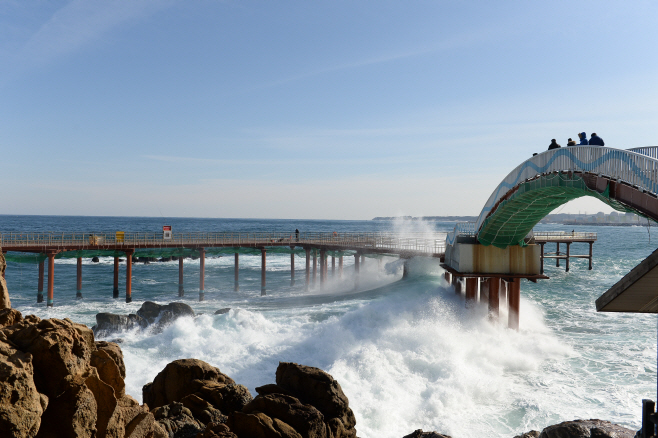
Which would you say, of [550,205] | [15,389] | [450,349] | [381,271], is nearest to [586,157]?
[550,205]

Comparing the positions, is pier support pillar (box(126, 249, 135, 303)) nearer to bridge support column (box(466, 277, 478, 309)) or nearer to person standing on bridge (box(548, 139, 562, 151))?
bridge support column (box(466, 277, 478, 309))

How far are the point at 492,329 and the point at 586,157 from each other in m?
12.8

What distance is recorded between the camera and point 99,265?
6359cm

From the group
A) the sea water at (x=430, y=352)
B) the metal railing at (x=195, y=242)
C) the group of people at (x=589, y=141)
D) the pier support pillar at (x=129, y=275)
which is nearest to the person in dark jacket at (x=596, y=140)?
the group of people at (x=589, y=141)

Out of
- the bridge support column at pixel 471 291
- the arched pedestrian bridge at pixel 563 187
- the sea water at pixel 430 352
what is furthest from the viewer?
the bridge support column at pixel 471 291

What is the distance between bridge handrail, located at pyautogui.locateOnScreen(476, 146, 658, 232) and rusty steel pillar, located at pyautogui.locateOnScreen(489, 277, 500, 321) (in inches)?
287

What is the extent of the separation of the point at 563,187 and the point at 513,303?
1181 centimetres

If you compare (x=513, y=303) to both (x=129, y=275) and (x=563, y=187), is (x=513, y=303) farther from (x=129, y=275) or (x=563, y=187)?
(x=129, y=275)

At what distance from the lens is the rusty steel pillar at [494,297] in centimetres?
2931

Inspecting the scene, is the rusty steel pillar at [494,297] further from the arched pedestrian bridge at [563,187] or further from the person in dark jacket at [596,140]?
the person in dark jacket at [596,140]

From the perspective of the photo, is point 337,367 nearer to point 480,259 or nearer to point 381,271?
point 480,259

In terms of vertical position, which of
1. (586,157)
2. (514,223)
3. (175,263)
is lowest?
(175,263)

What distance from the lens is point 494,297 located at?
2964cm

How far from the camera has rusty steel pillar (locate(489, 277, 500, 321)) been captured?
96.2 ft
